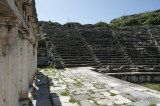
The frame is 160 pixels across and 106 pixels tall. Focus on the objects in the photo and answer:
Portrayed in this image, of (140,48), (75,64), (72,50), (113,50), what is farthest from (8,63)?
(140,48)

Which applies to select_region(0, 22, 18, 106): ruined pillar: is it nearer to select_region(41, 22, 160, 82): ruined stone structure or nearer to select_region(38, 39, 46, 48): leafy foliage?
select_region(41, 22, 160, 82): ruined stone structure

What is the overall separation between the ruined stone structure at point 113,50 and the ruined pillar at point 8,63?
9521mm

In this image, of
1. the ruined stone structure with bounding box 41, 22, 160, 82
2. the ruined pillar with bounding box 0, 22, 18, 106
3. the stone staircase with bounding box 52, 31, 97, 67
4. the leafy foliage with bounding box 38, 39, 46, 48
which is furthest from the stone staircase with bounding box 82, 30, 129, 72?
the ruined pillar with bounding box 0, 22, 18, 106

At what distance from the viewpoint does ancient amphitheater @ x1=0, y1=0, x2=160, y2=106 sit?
2904 mm

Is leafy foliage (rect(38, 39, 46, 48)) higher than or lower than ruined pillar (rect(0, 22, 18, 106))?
higher

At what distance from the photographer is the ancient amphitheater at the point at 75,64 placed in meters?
2.90

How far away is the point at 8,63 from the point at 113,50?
52.3 feet

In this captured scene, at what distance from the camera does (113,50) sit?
1791cm

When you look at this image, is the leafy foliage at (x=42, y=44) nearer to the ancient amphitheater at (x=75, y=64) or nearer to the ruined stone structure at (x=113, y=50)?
the ancient amphitheater at (x=75, y=64)

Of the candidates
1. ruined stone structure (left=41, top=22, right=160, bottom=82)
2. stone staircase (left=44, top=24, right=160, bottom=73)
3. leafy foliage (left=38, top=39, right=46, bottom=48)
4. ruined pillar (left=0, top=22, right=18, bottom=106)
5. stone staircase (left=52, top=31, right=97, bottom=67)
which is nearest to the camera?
ruined pillar (left=0, top=22, right=18, bottom=106)

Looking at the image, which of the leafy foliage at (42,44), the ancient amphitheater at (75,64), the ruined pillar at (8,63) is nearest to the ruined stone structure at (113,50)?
the ancient amphitheater at (75,64)

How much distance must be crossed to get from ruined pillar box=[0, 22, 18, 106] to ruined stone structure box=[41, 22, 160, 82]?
9521 millimetres

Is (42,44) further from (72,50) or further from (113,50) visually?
(113,50)

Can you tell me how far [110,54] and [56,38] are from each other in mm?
7321
